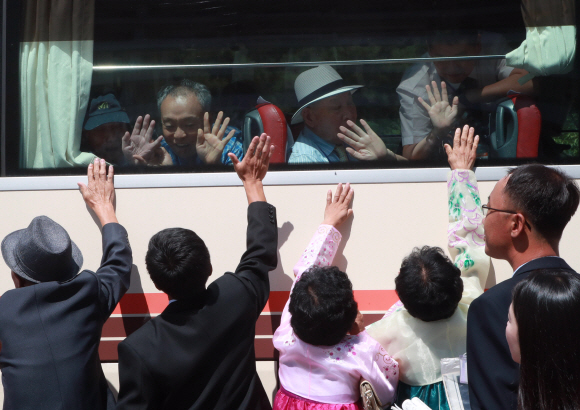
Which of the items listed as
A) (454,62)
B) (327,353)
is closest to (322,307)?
(327,353)

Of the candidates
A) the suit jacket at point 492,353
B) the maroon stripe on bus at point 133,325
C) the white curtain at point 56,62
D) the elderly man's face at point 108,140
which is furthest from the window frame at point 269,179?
the suit jacket at point 492,353

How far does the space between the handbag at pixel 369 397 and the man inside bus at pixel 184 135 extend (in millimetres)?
1177

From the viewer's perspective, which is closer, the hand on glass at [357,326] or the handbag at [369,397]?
the handbag at [369,397]

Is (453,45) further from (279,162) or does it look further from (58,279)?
(58,279)

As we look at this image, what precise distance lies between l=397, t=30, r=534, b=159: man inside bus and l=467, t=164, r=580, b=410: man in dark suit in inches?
24.0

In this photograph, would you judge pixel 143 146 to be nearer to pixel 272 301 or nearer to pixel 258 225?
pixel 258 225

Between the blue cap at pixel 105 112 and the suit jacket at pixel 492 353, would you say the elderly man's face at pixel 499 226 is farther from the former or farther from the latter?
the blue cap at pixel 105 112

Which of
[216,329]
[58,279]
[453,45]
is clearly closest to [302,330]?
[216,329]

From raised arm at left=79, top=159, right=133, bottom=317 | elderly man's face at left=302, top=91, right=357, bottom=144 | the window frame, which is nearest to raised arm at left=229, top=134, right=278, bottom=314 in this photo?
the window frame

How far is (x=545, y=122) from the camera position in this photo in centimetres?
236

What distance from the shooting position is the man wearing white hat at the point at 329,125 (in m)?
2.37

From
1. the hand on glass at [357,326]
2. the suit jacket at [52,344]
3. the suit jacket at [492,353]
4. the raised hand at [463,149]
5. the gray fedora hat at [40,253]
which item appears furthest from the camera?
the raised hand at [463,149]

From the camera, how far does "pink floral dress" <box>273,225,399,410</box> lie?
200 centimetres

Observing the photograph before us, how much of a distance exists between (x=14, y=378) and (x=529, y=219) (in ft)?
6.42
